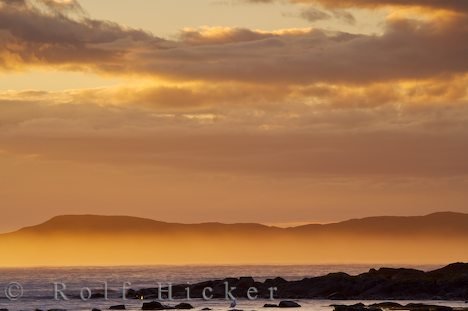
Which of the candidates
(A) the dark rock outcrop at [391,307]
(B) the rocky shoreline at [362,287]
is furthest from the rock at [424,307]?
(B) the rocky shoreline at [362,287]

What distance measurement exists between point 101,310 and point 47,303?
24611 millimetres

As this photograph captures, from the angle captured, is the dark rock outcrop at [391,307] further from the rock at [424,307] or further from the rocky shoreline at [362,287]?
the rocky shoreline at [362,287]

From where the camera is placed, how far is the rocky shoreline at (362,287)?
479ft

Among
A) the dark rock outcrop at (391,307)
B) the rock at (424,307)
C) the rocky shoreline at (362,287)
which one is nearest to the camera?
the dark rock outcrop at (391,307)

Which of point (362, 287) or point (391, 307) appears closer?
point (391, 307)

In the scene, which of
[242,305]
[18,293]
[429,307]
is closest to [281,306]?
[242,305]

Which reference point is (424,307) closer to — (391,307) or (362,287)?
(391,307)

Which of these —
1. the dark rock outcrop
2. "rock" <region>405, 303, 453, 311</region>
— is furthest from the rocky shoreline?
"rock" <region>405, 303, 453, 311</region>

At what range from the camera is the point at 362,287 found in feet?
497

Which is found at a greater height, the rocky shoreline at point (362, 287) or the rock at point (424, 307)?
the rocky shoreline at point (362, 287)

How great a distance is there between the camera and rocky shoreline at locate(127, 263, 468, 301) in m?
146

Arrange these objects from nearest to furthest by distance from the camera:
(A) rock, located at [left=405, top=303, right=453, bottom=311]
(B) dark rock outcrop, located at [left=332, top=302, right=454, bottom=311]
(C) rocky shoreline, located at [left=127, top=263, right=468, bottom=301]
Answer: (B) dark rock outcrop, located at [left=332, top=302, right=454, bottom=311] → (A) rock, located at [left=405, top=303, right=453, bottom=311] → (C) rocky shoreline, located at [left=127, top=263, right=468, bottom=301]

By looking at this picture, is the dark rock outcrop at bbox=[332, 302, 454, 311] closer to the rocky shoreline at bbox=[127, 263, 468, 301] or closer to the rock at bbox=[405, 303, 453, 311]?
the rock at bbox=[405, 303, 453, 311]

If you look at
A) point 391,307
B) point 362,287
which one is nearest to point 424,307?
point 391,307
